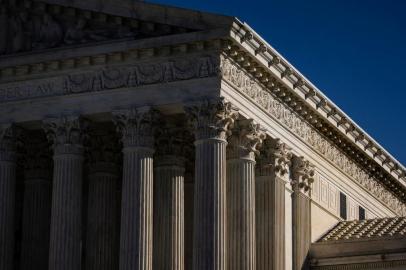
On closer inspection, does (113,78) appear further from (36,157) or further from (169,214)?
(36,157)

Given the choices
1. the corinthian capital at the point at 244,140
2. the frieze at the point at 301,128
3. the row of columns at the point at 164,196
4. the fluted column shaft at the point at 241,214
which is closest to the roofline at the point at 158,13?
the frieze at the point at 301,128

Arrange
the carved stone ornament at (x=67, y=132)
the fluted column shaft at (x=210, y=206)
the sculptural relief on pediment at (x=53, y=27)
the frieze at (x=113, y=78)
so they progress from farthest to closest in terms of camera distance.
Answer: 1. the sculptural relief on pediment at (x=53, y=27)
2. the carved stone ornament at (x=67, y=132)
3. the frieze at (x=113, y=78)
4. the fluted column shaft at (x=210, y=206)

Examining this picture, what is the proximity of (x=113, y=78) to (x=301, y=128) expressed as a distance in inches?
449

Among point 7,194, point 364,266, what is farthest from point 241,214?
point 7,194

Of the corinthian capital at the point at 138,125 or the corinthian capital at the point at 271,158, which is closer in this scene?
the corinthian capital at the point at 138,125

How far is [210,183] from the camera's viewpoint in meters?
59.2

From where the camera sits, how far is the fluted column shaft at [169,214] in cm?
6334

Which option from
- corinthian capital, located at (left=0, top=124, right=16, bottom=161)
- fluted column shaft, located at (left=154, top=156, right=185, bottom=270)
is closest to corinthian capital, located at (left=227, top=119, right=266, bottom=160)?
fluted column shaft, located at (left=154, top=156, right=185, bottom=270)

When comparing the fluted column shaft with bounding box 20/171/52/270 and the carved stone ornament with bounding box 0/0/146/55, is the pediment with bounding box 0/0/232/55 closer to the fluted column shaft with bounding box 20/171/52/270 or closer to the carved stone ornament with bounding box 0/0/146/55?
the carved stone ornament with bounding box 0/0/146/55

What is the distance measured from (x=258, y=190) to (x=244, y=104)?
4997 mm

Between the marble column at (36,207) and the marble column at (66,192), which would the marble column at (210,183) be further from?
the marble column at (36,207)

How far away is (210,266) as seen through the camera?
5828 centimetres

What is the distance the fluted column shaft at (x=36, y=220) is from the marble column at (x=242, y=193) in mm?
9766

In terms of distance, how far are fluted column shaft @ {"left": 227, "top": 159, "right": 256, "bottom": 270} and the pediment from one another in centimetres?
646
